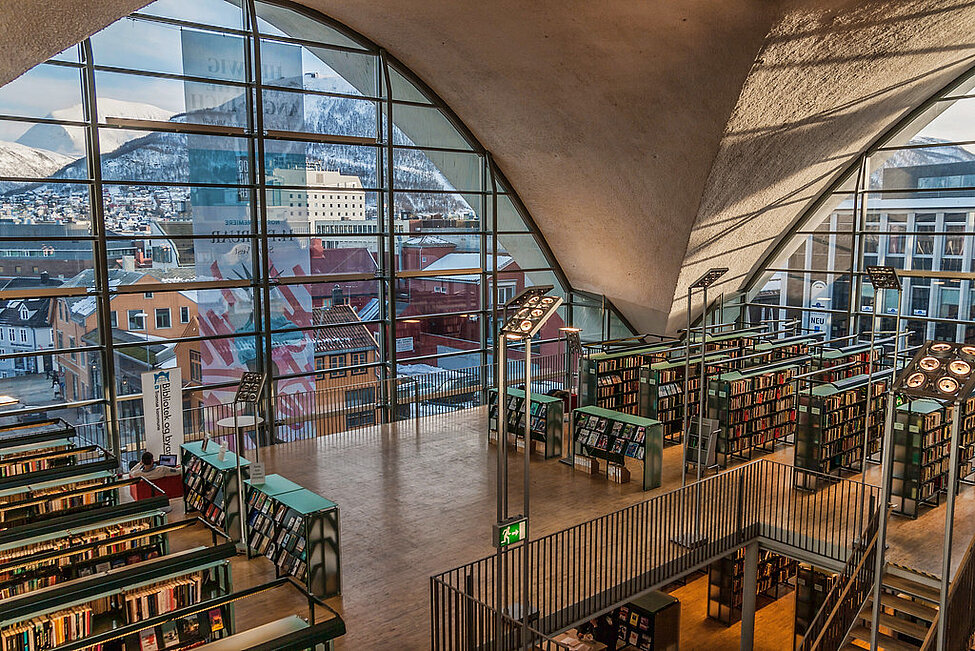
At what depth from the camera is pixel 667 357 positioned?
54.2 ft

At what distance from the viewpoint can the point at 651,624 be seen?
1030 centimetres

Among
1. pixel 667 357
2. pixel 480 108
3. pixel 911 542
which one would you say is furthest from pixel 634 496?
pixel 480 108

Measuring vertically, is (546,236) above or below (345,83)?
below

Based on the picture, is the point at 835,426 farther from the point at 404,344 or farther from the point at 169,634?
the point at 169,634

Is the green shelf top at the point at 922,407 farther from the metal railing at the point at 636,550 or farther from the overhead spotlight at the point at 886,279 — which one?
the overhead spotlight at the point at 886,279

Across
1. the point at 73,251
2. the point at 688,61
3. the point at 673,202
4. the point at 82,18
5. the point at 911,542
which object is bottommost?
the point at 911,542

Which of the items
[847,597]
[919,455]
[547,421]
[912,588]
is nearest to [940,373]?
[847,597]

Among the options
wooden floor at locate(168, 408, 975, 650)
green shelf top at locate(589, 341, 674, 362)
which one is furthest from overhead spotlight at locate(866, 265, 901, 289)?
green shelf top at locate(589, 341, 674, 362)

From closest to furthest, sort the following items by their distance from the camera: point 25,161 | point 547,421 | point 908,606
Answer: point 908,606, point 25,161, point 547,421

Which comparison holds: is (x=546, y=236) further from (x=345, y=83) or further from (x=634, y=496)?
(x=634, y=496)

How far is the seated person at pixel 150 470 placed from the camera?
36.3 feet

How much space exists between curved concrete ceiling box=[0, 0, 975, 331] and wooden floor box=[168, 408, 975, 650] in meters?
4.99

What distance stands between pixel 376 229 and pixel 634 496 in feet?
27.0

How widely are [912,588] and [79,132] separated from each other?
13951mm
